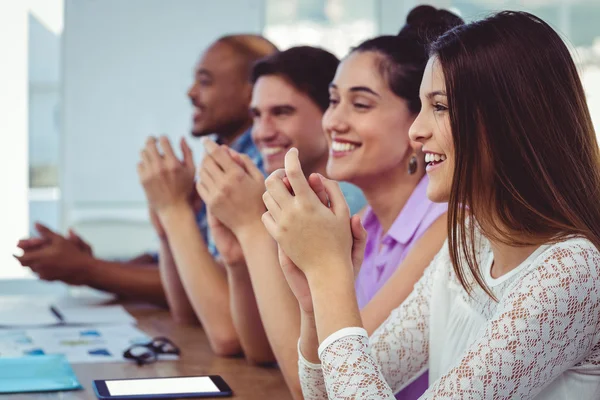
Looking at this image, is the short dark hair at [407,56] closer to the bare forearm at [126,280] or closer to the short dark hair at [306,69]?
the short dark hair at [306,69]

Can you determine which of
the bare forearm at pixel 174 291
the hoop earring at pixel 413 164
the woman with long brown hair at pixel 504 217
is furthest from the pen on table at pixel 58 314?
the woman with long brown hair at pixel 504 217

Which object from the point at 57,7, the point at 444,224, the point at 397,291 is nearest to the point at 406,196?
the point at 444,224

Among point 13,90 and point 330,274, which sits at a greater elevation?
point 13,90

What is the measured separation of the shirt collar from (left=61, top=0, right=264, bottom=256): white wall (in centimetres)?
234

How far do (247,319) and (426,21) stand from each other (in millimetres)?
690

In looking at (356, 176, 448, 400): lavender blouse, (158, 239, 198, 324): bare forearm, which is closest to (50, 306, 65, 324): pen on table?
(158, 239, 198, 324): bare forearm

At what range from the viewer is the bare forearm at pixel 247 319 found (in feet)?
A: 4.83

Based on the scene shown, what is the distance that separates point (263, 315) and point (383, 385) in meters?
0.39

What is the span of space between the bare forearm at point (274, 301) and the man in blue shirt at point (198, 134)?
755 mm

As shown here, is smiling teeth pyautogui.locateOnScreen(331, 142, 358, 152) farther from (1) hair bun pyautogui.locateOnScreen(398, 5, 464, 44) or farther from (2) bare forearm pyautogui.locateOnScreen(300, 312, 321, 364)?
(2) bare forearm pyautogui.locateOnScreen(300, 312, 321, 364)

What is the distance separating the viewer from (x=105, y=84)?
12.2 ft

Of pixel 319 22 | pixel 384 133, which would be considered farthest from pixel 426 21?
pixel 319 22

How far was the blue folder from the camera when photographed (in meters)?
1.24

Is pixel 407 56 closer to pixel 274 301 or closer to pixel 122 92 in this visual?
pixel 274 301
